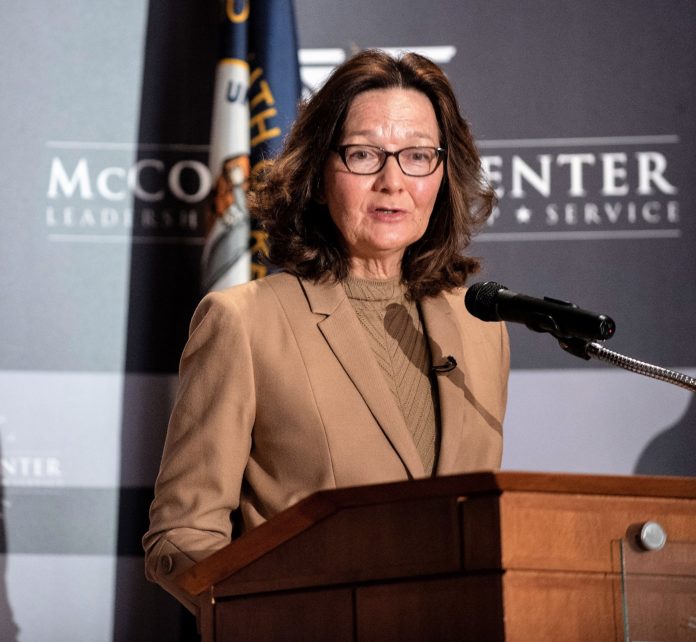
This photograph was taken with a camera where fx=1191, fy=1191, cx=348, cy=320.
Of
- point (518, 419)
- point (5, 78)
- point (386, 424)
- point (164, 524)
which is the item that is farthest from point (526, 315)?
point (5, 78)

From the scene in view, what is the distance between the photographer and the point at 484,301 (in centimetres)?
201

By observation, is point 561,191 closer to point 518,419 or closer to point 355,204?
point 518,419

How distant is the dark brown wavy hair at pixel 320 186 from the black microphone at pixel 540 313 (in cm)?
56

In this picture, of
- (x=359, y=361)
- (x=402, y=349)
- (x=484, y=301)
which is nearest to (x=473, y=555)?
(x=484, y=301)

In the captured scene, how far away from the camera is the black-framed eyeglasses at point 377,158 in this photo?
2463 millimetres

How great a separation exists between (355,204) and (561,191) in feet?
4.89

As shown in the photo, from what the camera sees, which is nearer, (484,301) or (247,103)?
(484,301)

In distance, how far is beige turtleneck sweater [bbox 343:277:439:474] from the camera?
2.35m

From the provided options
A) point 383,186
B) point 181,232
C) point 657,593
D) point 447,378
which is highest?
point 181,232

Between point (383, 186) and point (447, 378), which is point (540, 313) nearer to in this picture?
point (447, 378)

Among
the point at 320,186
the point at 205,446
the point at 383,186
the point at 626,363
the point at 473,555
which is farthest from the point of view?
the point at 320,186

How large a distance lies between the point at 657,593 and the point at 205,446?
0.97 meters

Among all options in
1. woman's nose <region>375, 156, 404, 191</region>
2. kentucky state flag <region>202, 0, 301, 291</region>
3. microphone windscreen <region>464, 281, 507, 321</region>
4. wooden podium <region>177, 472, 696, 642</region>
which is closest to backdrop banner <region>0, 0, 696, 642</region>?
kentucky state flag <region>202, 0, 301, 291</region>

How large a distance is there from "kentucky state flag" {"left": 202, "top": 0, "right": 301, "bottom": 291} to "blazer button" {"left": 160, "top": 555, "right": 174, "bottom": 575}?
1.64m
